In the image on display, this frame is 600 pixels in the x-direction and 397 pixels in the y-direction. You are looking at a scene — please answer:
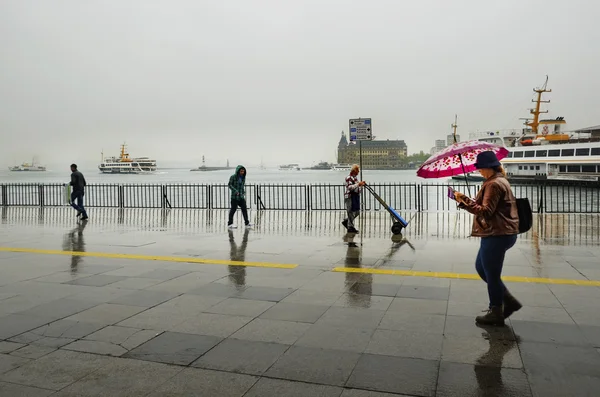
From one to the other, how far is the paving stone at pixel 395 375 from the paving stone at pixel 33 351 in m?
2.65

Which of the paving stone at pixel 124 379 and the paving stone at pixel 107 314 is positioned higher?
the paving stone at pixel 107 314

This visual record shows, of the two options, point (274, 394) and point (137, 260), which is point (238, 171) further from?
point (274, 394)

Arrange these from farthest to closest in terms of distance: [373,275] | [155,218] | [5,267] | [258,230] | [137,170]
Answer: [137,170] → [155,218] → [258,230] → [5,267] → [373,275]

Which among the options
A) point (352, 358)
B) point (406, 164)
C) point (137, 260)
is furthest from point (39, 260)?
point (406, 164)

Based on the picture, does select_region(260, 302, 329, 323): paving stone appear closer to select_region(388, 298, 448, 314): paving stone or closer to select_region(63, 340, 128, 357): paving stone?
select_region(388, 298, 448, 314): paving stone

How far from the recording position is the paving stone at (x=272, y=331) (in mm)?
4789

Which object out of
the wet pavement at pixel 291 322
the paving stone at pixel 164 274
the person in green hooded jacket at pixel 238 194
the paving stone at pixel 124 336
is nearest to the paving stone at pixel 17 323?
the wet pavement at pixel 291 322

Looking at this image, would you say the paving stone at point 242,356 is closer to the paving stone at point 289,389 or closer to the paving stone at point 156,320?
the paving stone at point 289,389

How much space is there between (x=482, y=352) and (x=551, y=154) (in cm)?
6550

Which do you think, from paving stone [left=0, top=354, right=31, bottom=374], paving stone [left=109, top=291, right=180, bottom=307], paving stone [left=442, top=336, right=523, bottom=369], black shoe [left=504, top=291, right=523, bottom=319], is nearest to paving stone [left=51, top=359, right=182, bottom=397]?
paving stone [left=0, top=354, right=31, bottom=374]

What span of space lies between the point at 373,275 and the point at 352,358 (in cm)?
343

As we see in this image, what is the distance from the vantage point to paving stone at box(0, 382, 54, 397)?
3.58 metres

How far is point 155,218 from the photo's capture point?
17000mm

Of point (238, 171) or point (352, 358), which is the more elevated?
point (238, 171)
